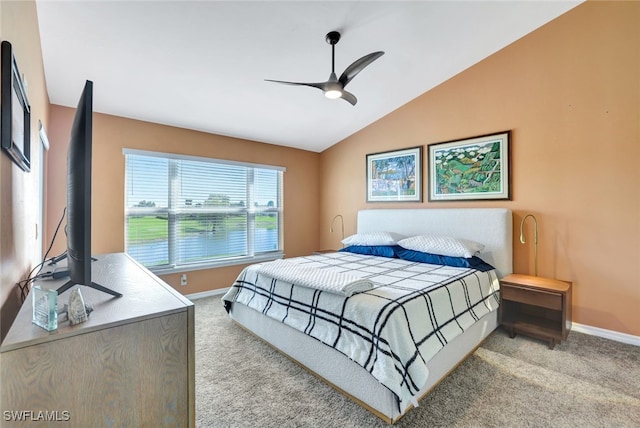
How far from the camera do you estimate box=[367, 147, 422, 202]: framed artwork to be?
404 cm

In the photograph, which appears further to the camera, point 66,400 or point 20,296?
point 20,296

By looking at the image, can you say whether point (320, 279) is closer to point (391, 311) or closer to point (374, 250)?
point (391, 311)

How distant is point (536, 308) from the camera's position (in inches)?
119

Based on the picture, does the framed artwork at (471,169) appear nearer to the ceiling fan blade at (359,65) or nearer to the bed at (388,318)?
the bed at (388,318)

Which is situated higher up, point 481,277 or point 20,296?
point 20,296

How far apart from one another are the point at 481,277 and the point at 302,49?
281 centimetres

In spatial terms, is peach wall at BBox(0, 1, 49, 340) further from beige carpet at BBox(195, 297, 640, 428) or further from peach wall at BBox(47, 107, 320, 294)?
peach wall at BBox(47, 107, 320, 294)

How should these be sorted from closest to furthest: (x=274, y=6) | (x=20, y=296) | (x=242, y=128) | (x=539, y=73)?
(x=20, y=296) < (x=274, y=6) < (x=539, y=73) < (x=242, y=128)

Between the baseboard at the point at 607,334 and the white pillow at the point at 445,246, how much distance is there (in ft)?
3.76

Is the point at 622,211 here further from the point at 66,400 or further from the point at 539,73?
the point at 66,400

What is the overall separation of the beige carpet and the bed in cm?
10

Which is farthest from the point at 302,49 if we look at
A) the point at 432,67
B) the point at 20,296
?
the point at 20,296

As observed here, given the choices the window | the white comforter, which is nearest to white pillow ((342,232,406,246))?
the white comforter

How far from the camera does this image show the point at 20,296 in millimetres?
1441
